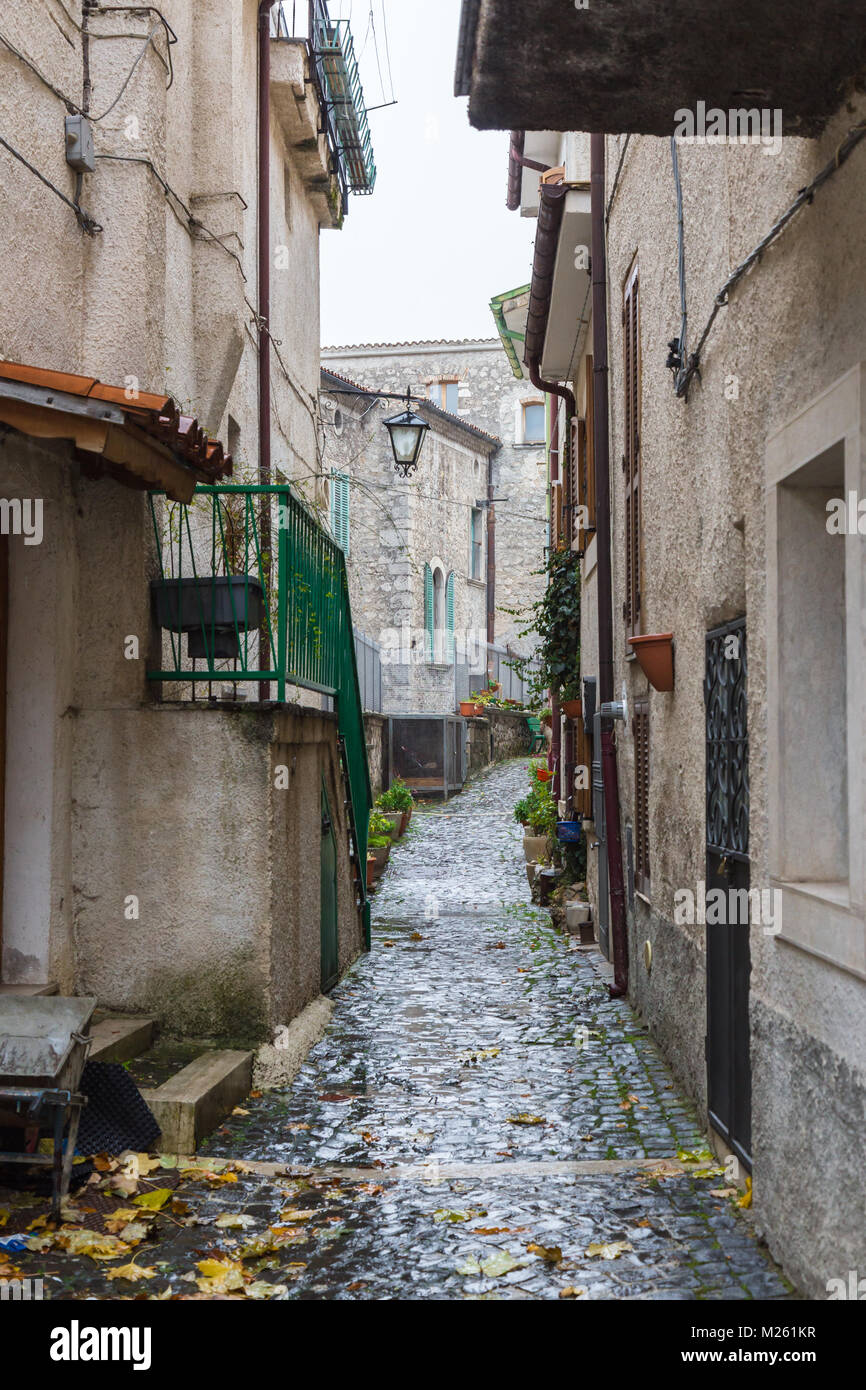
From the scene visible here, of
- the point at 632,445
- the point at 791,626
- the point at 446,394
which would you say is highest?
the point at 446,394

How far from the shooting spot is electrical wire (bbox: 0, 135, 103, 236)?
6039 millimetres

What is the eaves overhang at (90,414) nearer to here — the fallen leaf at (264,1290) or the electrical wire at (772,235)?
the electrical wire at (772,235)

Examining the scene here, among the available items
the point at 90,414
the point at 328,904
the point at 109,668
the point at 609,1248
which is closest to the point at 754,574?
the point at 609,1248

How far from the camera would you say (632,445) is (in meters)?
8.54

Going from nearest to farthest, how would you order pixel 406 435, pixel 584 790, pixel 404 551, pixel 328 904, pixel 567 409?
pixel 328 904
pixel 584 790
pixel 406 435
pixel 567 409
pixel 404 551

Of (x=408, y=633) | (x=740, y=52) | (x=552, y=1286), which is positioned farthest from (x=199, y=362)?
(x=408, y=633)

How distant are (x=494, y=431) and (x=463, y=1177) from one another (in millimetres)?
33822

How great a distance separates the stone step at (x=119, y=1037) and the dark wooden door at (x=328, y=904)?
2.34m

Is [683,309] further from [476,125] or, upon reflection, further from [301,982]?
[301,982]

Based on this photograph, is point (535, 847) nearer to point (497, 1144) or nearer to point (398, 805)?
point (398, 805)

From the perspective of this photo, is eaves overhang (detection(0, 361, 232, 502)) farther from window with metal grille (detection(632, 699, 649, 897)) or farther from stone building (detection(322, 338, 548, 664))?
stone building (detection(322, 338, 548, 664))

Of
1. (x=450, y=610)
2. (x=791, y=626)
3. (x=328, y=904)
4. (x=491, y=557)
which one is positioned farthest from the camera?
(x=491, y=557)

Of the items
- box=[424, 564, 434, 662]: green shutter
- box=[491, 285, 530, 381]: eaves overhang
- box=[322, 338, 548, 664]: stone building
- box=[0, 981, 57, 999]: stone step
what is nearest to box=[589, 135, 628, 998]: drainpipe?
box=[0, 981, 57, 999]: stone step

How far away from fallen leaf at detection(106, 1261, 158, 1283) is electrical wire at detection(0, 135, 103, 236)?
4861mm
